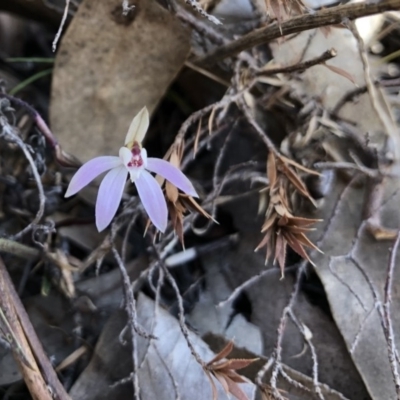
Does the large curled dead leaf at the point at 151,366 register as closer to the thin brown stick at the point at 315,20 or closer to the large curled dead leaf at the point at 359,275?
the large curled dead leaf at the point at 359,275

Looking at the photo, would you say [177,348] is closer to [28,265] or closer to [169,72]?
[28,265]

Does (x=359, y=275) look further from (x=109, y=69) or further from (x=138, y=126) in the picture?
(x=109, y=69)

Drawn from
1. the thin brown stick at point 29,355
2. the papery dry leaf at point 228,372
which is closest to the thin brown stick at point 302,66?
the papery dry leaf at point 228,372

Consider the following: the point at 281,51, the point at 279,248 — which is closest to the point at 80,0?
the point at 281,51

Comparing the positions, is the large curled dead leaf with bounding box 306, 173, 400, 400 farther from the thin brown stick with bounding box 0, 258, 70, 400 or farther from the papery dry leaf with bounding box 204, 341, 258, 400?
the thin brown stick with bounding box 0, 258, 70, 400

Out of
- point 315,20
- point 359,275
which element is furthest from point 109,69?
point 359,275

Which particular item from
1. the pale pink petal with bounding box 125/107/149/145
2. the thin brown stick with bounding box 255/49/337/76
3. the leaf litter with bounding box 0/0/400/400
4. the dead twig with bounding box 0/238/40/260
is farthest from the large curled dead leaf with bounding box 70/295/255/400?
the thin brown stick with bounding box 255/49/337/76
